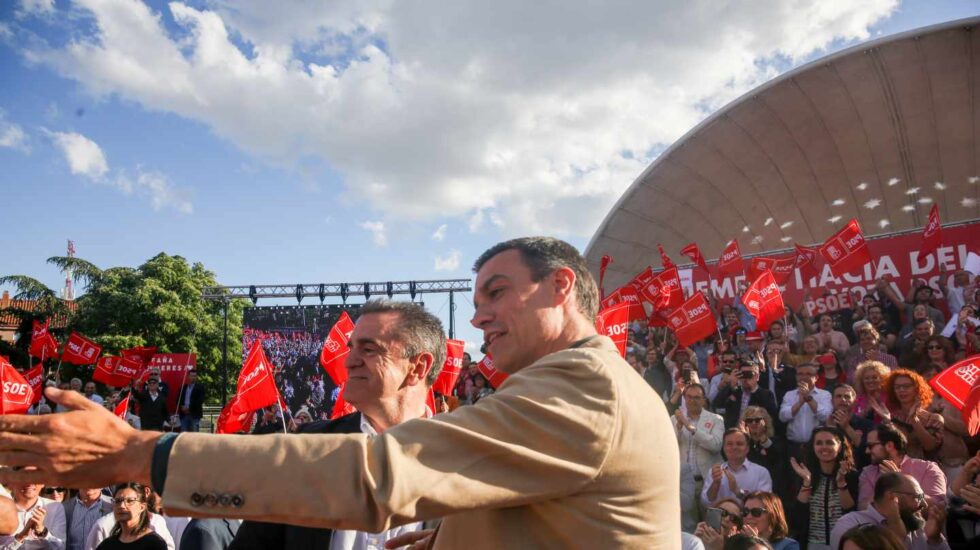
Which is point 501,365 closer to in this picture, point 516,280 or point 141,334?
point 516,280

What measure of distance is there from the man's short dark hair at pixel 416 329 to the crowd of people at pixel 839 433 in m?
2.62

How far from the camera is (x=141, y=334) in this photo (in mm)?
37062

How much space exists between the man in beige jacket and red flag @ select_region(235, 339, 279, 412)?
768 cm

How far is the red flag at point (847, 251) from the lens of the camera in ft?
33.7

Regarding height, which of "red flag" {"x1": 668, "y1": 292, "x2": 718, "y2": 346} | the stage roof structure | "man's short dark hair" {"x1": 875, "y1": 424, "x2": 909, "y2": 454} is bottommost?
"man's short dark hair" {"x1": 875, "y1": 424, "x2": 909, "y2": 454}

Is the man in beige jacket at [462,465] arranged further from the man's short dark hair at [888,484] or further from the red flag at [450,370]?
the red flag at [450,370]

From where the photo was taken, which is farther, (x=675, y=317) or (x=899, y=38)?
(x=899, y=38)

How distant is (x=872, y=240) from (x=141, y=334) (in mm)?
34947

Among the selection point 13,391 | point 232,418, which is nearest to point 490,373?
point 232,418

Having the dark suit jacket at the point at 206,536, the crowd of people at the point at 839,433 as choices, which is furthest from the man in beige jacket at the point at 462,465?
the crowd of people at the point at 839,433

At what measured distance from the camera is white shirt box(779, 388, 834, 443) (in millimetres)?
7219

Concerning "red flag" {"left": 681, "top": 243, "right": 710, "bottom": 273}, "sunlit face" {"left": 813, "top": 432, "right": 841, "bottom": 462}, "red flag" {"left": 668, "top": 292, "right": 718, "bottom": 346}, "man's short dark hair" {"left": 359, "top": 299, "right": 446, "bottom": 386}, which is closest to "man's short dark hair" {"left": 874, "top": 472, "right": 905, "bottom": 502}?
"sunlit face" {"left": 813, "top": 432, "right": 841, "bottom": 462}

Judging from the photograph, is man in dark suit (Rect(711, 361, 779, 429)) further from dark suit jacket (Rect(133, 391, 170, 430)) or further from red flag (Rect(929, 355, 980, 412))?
dark suit jacket (Rect(133, 391, 170, 430))

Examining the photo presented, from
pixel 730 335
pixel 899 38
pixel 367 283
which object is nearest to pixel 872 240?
pixel 730 335
